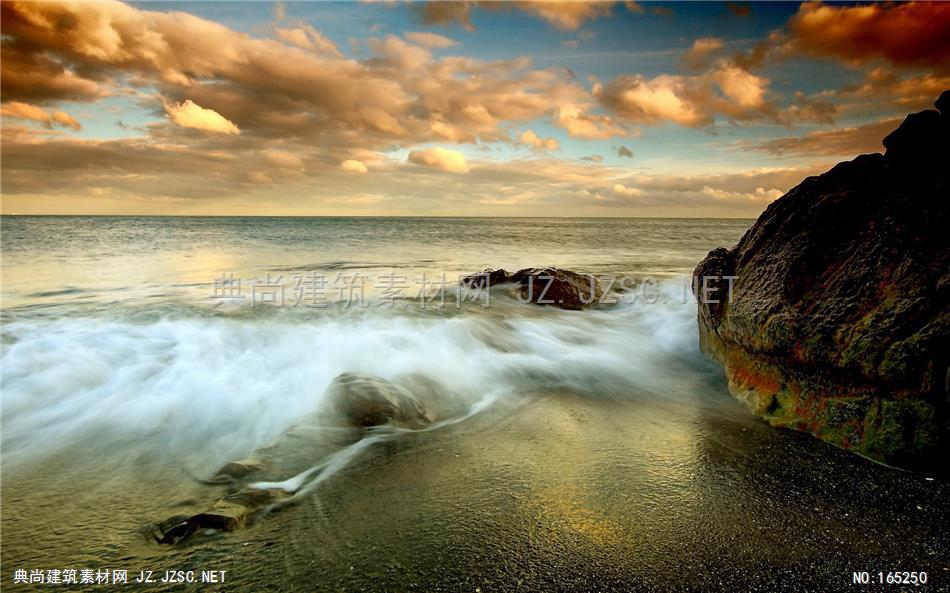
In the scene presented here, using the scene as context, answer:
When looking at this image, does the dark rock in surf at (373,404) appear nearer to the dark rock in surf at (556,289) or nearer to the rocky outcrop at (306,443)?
the rocky outcrop at (306,443)

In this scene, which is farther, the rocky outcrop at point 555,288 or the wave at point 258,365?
the rocky outcrop at point 555,288

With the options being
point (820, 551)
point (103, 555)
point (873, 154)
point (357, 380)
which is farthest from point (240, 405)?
point (873, 154)

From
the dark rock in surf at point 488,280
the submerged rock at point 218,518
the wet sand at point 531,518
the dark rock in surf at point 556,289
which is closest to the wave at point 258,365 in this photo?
the wet sand at point 531,518

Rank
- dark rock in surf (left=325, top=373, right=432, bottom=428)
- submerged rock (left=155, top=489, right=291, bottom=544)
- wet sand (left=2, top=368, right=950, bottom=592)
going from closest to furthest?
wet sand (left=2, top=368, right=950, bottom=592)
submerged rock (left=155, top=489, right=291, bottom=544)
dark rock in surf (left=325, top=373, right=432, bottom=428)

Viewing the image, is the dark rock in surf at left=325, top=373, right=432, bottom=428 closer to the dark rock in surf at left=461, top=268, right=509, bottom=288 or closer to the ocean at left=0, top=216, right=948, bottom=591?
the ocean at left=0, top=216, right=948, bottom=591

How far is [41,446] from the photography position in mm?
3512

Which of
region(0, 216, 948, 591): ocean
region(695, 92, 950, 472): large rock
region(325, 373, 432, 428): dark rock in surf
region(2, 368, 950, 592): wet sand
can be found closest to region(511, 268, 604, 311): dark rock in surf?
region(0, 216, 948, 591): ocean

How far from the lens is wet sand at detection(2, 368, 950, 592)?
6.86ft

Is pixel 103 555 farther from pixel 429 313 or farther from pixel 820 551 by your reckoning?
pixel 429 313

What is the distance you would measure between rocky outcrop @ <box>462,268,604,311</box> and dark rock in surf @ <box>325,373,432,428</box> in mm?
5184

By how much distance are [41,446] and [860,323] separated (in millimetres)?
5969

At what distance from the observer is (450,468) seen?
3064mm

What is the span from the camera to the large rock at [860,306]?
2.94 meters

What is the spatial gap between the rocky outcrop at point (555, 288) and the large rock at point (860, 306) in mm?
4263
